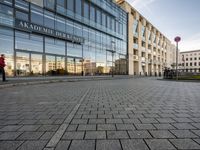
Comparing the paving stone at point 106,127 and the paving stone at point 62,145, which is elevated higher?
the paving stone at point 62,145

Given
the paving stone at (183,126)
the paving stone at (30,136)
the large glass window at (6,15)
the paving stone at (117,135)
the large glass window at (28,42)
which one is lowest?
the paving stone at (117,135)

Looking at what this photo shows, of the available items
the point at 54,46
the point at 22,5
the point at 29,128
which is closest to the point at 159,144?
the point at 29,128

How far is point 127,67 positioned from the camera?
127ft

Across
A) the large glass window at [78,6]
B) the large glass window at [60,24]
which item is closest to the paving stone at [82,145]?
the large glass window at [60,24]

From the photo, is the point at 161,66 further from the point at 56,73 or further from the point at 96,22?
the point at 56,73

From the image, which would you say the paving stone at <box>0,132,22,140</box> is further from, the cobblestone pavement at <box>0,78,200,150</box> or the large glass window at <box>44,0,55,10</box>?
the large glass window at <box>44,0,55,10</box>

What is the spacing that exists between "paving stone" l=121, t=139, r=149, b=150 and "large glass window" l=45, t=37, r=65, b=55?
19.9 m

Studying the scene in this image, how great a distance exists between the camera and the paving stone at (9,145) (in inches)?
92.4

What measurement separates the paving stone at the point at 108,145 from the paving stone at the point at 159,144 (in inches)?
22.1

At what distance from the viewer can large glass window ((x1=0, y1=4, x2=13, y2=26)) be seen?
15.4 metres

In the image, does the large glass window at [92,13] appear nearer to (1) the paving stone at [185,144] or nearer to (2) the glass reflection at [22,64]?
(2) the glass reflection at [22,64]

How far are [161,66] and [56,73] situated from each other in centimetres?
5736

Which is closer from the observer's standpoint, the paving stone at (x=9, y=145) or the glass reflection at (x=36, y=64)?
the paving stone at (x=9, y=145)

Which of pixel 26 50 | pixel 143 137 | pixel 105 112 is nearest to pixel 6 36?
pixel 26 50
